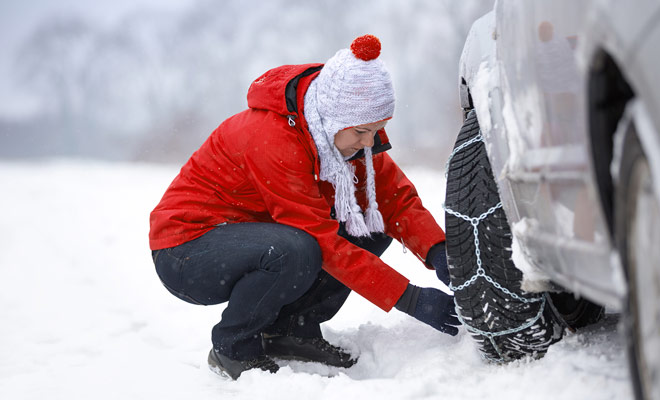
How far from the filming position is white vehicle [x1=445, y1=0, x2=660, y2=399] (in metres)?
0.86

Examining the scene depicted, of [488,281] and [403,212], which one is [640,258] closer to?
[488,281]

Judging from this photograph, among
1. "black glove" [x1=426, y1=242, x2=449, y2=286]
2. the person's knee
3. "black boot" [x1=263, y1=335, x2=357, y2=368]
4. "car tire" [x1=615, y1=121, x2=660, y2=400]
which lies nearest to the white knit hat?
the person's knee

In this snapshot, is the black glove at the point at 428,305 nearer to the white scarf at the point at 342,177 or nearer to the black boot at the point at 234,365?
the white scarf at the point at 342,177

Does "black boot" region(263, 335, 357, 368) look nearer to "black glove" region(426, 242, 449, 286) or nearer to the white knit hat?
"black glove" region(426, 242, 449, 286)

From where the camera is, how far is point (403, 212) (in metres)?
2.43

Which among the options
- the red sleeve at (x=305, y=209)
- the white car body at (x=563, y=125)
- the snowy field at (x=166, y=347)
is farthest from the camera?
the red sleeve at (x=305, y=209)

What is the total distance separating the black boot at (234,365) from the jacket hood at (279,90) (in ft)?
2.75

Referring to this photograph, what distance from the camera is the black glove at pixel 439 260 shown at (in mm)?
2213

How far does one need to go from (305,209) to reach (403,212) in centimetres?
48

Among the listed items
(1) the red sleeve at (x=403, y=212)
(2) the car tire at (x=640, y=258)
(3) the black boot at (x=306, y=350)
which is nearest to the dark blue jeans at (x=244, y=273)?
(3) the black boot at (x=306, y=350)

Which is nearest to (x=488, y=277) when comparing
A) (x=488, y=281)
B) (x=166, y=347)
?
(x=488, y=281)

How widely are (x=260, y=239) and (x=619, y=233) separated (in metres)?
1.36

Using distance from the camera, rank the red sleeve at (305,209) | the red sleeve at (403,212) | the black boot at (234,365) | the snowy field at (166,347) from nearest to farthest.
Answer: the snowy field at (166,347) < the red sleeve at (305,209) < the black boot at (234,365) < the red sleeve at (403,212)

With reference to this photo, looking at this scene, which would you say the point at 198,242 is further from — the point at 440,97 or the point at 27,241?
the point at 440,97
